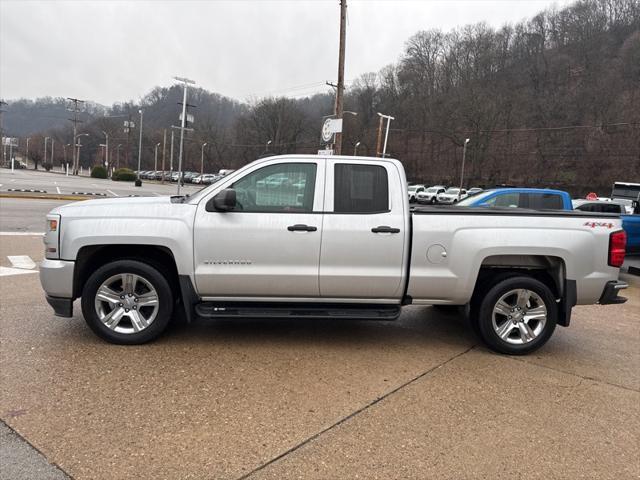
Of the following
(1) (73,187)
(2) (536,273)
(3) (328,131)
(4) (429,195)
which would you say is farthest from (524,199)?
(4) (429,195)

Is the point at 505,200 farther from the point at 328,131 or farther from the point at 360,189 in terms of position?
the point at 328,131

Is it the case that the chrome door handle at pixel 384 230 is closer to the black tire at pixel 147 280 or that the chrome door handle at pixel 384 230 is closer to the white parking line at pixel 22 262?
the black tire at pixel 147 280

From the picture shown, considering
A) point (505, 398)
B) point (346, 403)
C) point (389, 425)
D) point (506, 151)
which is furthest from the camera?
point (506, 151)

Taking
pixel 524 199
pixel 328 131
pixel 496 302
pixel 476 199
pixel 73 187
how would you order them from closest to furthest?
pixel 496 302 < pixel 476 199 < pixel 524 199 < pixel 328 131 < pixel 73 187

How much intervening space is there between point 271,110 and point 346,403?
3927 inches

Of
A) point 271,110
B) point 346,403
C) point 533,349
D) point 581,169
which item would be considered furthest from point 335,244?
point 271,110

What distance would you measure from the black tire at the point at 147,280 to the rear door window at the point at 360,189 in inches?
70.7

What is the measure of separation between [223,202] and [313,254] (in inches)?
37.7

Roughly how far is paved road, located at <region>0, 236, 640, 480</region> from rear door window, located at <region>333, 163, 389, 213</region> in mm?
1426

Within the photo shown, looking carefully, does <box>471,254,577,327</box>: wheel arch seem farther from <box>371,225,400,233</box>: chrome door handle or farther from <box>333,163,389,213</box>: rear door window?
<box>333,163,389,213</box>: rear door window

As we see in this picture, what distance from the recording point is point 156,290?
465 centimetres

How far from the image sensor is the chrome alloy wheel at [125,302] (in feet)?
15.3

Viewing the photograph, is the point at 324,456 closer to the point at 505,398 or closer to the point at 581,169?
the point at 505,398

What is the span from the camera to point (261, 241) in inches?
181
